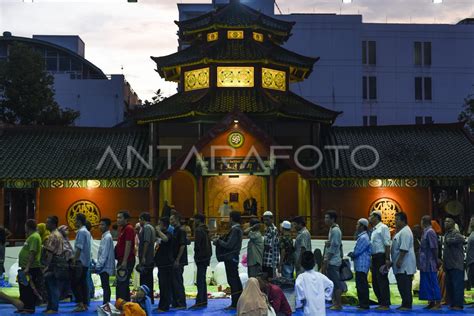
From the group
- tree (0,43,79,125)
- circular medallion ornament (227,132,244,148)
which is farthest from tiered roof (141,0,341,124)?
tree (0,43,79,125)

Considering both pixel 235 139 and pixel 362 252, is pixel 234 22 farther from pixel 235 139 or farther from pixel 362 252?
pixel 362 252

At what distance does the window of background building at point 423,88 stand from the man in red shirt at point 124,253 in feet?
152

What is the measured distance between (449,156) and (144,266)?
2198cm

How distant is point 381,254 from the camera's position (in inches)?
653

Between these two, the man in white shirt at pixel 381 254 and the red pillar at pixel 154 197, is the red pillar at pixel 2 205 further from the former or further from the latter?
the man in white shirt at pixel 381 254

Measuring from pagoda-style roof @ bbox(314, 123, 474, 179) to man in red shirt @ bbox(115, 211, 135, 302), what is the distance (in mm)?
18058

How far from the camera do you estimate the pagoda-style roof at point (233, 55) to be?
3450 cm

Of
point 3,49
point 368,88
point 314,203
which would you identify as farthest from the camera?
point 3,49

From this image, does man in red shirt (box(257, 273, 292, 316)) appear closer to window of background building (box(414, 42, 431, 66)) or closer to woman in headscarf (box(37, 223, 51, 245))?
woman in headscarf (box(37, 223, 51, 245))

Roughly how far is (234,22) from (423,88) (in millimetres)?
27053

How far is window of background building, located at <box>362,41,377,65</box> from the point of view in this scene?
2317 inches

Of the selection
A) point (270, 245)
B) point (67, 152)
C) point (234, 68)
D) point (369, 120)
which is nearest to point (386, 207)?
point (234, 68)

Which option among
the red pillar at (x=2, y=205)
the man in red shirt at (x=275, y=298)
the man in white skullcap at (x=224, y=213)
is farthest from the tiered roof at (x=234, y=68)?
the man in red shirt at (x=275, y=298)

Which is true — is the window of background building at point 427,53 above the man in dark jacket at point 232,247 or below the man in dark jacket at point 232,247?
above
